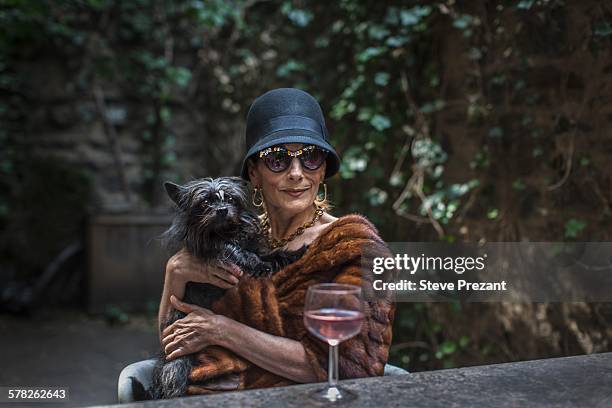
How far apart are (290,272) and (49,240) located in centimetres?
467

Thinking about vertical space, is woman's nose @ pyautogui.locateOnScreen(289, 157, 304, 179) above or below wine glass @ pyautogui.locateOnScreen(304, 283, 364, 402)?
above

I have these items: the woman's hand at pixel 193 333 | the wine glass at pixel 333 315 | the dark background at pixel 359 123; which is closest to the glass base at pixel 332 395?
the wine glass at pixel 333 315

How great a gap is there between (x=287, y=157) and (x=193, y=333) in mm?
572

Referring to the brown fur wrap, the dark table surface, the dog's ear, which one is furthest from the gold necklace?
the dark table surface

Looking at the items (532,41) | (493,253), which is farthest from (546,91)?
(493,253)

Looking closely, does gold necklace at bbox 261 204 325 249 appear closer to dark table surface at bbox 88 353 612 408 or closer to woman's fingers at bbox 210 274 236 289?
woman's fingers at bbox 210 274 236 289

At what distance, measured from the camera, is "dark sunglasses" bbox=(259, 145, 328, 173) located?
5.65 ft

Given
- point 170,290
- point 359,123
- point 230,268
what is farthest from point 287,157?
point 359,123

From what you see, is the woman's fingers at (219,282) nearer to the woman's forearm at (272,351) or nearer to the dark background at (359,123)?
the woman's forearm at (272,351)

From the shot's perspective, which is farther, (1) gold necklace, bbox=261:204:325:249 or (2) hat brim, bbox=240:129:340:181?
(1) gold necklace, bbox=261:204:325:249

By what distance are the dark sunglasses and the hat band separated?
2.0 inches

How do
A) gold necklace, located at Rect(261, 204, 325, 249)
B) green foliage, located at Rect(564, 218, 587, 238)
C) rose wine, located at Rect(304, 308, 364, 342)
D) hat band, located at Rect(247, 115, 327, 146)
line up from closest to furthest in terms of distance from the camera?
rose wine, located at Rect(304, 308, 364, 342), hat band, located at Rect(247, 115, 327, 146), gold necklace, located at Rect(261, 204, 325, 249), green foliage, located at Rect(564, 218, 587, 238)

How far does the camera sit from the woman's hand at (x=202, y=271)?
1.66 m

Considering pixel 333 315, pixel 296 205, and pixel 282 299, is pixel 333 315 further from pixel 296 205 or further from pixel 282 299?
pixel 296 205
